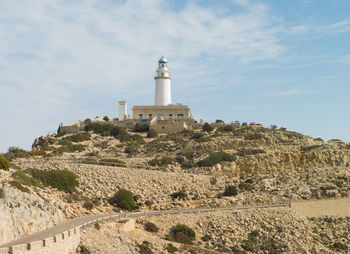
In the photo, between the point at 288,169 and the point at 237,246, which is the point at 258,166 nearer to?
the point at 288,169

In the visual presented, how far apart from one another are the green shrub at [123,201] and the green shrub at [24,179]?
16.9 ft

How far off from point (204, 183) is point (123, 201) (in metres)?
8.75

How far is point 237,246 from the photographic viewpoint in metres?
31.3

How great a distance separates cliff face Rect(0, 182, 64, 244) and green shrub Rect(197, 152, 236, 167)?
20095mm

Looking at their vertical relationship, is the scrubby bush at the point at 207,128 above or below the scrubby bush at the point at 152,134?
above

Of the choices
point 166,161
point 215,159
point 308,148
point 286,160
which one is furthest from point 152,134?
point 308,148

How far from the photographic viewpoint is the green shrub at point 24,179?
28808 mm

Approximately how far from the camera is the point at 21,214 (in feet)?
74.6

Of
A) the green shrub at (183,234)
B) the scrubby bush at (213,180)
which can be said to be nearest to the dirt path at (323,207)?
the scrubby bush at (213,180)

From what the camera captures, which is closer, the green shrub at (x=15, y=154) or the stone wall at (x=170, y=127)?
the green shrub at (x=15, y=154)

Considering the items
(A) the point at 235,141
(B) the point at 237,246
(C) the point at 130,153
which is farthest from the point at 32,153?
(B) the point at 237,246

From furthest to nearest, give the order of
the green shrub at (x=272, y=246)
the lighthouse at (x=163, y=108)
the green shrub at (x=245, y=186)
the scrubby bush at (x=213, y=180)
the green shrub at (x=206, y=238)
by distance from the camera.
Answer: the lighthouse at (x=163, y=108), the scrubby bush at (x=213, y=180), the green shrub at (x=245, y=186), the green shrub at (x=272, y=246), the green shrub at (x=206, y=238)

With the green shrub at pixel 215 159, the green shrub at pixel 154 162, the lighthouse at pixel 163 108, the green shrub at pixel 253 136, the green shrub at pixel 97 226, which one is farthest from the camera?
the lighthouse at pixel 163 108

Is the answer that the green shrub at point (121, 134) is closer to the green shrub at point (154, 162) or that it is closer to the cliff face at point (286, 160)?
the green shrub at point (154, 162)
